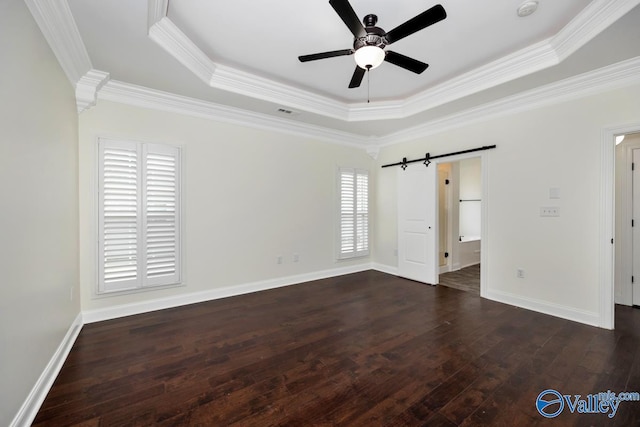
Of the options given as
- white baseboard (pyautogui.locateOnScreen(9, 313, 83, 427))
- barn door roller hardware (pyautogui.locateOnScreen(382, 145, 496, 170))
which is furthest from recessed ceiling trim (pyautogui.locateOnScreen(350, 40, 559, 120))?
white baseboard (pyautogui.locateOnScreen(9, 313, 83, 427))

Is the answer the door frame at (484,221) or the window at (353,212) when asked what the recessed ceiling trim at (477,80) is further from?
the window at (353,212)

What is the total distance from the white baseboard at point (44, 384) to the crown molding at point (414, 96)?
2749 millimetres

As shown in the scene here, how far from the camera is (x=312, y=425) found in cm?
157

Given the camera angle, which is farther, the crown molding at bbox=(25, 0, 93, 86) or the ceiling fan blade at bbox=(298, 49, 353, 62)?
the ceiling fan blade at bbox=(298, 49, 353, 62)

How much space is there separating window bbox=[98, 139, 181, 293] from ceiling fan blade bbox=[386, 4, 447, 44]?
2902 millimetres

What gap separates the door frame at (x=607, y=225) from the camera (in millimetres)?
2812

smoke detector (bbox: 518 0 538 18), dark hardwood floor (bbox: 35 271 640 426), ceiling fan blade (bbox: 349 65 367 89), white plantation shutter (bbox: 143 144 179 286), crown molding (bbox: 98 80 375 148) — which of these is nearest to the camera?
dark hardwood floor (bbox: 35 271 640 426)

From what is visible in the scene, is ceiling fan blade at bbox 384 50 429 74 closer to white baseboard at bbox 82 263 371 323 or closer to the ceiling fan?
the ceiling fan

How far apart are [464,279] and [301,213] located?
3256 mm

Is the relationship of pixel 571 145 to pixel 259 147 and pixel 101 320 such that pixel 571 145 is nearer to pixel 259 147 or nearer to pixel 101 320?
pixel 259 147

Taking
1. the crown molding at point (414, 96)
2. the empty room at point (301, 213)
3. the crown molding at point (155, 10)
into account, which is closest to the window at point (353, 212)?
the empty room at point (301, 213)

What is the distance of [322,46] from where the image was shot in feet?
9.05

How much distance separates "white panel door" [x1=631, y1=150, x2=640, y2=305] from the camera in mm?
3412

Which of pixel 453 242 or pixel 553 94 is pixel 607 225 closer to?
pixel 553 94
